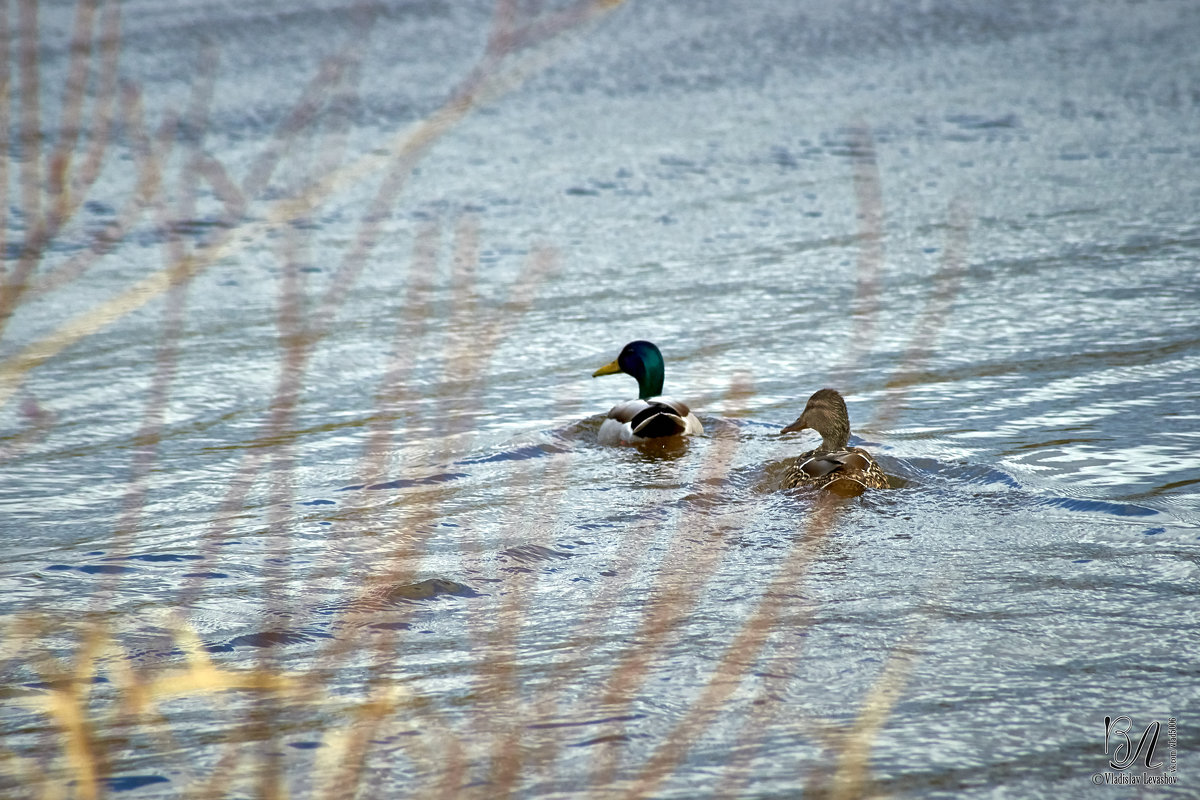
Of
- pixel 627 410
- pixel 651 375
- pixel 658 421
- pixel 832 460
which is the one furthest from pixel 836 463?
pixel 651 375

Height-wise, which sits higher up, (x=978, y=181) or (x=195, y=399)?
(x=978, y=181)

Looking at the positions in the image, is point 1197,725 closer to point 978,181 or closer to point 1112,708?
point 1112,708

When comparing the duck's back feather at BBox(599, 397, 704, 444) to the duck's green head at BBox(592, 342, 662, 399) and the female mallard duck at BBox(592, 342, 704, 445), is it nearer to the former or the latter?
the female mallard duck at BBox(592, 342, 704, 445)

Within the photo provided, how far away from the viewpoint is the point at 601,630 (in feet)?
15.6

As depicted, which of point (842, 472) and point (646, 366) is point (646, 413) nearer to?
point (646, 366)

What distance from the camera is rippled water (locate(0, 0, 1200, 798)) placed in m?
3.68

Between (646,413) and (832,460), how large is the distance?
132cm

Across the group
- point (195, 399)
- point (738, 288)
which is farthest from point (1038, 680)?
point (738, 288)

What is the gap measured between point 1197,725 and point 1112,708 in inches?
9.2

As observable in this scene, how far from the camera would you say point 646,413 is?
24.2ft

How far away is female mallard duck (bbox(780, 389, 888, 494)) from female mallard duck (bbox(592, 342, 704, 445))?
779 mm

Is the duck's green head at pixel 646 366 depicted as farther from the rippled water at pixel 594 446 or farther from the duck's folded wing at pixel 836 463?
the duck's folded wing at pixel 836 463

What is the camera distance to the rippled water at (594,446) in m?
3.68

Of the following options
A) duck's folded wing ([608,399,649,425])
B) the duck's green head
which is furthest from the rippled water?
the duck's green head
